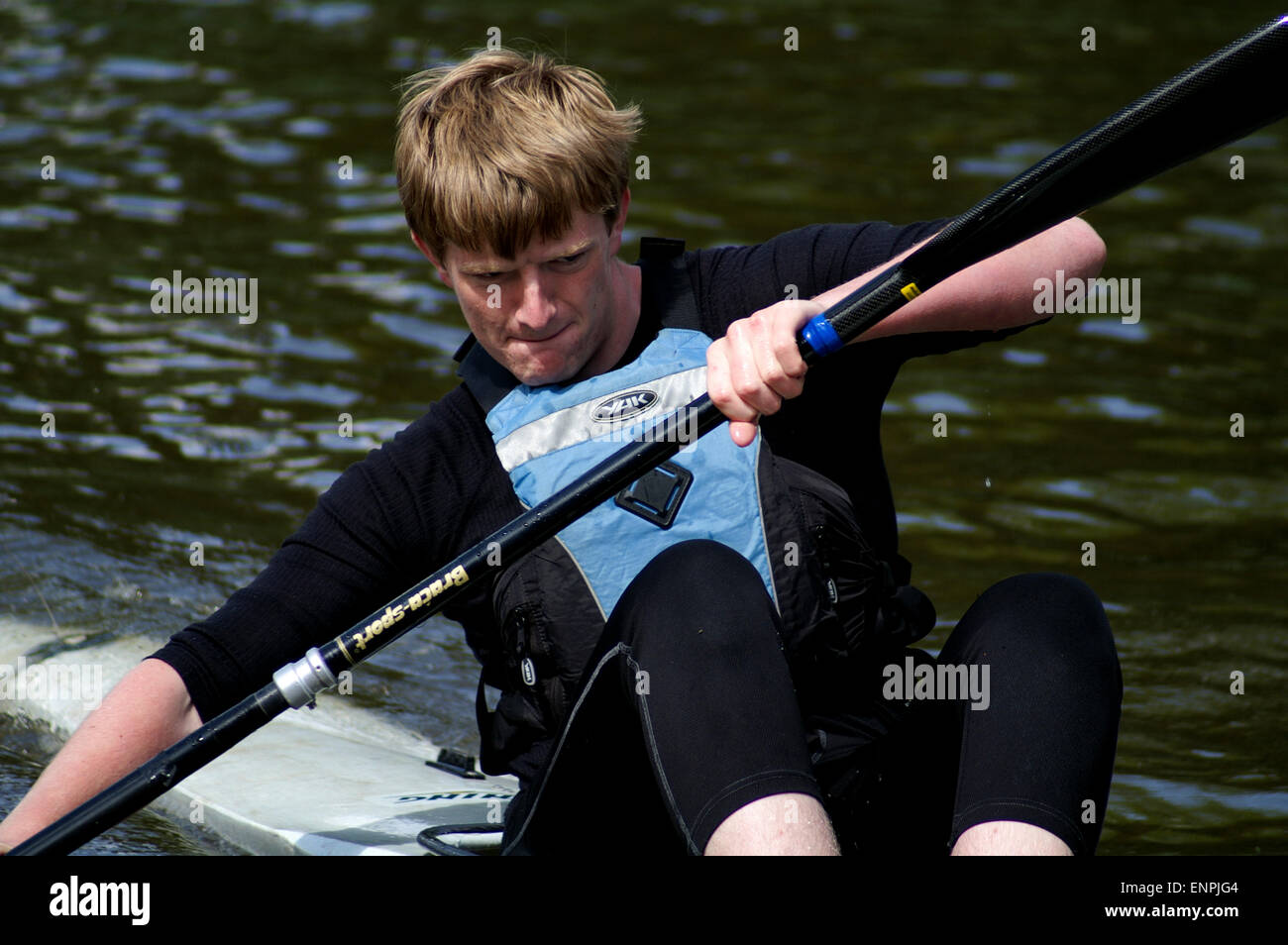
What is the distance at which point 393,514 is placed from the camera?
248 cm

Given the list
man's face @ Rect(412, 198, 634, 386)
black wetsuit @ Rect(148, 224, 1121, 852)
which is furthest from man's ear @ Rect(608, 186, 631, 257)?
black wetsuit @ Rect(148, 224, 1121, 852)

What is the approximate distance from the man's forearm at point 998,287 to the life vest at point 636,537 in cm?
29

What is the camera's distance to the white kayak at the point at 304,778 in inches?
118

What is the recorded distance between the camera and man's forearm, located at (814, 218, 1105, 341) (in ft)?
7.53

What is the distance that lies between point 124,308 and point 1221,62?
5.71 metres

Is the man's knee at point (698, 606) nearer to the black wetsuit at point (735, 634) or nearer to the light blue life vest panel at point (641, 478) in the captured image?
the black wetsuit at point (735, 634)

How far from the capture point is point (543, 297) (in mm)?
2395

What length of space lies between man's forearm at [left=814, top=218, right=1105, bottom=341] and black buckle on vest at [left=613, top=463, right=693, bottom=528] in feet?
1.18

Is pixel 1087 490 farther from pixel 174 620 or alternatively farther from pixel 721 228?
pixel 174 620

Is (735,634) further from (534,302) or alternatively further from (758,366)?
(534,302)

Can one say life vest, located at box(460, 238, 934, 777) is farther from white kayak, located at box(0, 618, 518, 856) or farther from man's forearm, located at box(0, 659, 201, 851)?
white kayak, located at box(0, 618, 518, 856)

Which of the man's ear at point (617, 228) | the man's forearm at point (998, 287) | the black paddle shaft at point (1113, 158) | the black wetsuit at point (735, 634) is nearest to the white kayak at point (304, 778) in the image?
the black wetsuit at point (735, 634)

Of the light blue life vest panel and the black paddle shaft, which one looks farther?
the light blue life vest panel

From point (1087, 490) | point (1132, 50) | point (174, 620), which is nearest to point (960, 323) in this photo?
point (174, 620)
